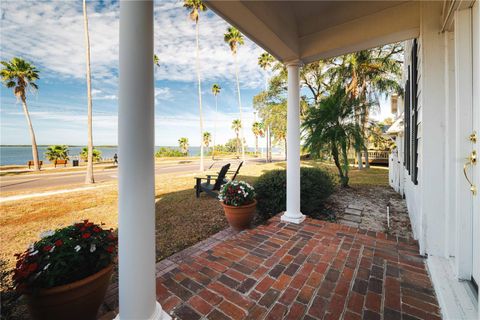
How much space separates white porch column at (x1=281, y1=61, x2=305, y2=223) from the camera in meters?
3.23

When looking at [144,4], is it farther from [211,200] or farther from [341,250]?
[211,200]

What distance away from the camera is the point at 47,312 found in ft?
4.15

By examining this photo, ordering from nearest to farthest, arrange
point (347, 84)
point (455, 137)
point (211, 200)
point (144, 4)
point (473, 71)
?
point (144, 4) < point (473, 71) < point (455, 137) < point (211, 200) < point (347, 84)

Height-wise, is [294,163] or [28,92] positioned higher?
[28,92]

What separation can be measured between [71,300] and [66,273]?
6.8 inches

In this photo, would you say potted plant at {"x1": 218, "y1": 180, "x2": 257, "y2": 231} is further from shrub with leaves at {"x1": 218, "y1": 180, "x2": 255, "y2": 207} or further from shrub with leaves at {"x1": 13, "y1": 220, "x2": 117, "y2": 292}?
shrub with leaves at {"x1": 13, "y1": 220, "x2": 117, "y2": 292}

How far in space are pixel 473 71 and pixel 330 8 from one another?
6.39 feet

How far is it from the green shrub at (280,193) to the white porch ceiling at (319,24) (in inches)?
85.4

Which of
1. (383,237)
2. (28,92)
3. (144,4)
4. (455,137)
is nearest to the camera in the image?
(144,4)

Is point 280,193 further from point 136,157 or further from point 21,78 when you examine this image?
point 21,78

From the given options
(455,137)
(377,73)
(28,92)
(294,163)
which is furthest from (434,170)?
(28,92)

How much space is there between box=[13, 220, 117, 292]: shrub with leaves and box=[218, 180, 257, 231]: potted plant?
71.9 inches

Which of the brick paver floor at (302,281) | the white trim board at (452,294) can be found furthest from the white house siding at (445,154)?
the brick paver floor at (302,281)

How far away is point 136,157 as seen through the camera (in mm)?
1210
